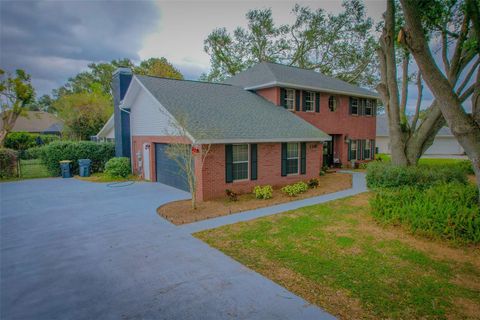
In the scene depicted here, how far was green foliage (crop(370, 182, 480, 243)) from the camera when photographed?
6434 millimetres

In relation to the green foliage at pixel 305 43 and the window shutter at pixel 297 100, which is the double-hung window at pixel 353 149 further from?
the green foliage at pixel 305 43

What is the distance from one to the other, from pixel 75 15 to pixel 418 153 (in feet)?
54.7

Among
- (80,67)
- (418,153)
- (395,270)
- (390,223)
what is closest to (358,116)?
(418,153)

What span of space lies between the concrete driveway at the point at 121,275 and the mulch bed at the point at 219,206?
1.75ft

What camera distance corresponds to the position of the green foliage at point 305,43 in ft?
95.9

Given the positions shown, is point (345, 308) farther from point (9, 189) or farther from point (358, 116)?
point (358, 116)

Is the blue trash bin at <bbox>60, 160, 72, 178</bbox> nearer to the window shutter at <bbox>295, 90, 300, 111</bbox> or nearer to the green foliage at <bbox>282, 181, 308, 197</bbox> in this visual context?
the green foliage at <bbox>282, 181, 308, 197</bbox>

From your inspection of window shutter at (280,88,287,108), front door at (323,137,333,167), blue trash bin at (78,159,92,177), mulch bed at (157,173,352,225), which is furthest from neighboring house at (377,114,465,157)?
blue trash bin at (78,159,92,177)

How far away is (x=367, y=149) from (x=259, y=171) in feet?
46.1

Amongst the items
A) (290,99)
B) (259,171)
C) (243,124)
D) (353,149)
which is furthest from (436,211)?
(353,149)

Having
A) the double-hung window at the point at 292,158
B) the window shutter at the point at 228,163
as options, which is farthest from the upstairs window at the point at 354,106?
the window shutter at the point at 228,163

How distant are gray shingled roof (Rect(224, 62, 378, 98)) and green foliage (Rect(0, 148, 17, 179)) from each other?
1439cm

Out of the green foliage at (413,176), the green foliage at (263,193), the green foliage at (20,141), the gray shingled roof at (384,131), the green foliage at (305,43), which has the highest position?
the green foliage at (305,43)

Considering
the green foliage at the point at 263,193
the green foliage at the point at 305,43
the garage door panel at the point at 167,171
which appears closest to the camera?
the green foliage at the point at 263,193
